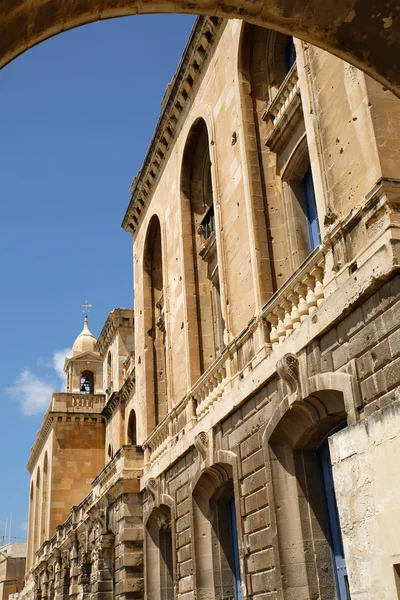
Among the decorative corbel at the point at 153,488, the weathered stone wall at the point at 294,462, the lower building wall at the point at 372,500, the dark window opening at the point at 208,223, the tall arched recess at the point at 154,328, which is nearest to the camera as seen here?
the lower building wall at the point at 372,500

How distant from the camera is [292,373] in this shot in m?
10.0

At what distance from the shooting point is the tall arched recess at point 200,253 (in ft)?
51.9

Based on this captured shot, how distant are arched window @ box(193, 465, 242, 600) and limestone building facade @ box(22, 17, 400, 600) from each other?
1.4 inches

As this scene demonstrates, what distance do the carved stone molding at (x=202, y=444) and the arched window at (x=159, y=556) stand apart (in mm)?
3441

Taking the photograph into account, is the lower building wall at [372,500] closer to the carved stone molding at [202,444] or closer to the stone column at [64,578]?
the carved stone molding at [202,444]

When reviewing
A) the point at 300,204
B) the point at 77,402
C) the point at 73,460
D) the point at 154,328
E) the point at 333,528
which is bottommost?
the point at 333,528

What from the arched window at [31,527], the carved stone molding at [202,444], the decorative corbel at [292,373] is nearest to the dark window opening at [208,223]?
the carved stone molding at [202,444]

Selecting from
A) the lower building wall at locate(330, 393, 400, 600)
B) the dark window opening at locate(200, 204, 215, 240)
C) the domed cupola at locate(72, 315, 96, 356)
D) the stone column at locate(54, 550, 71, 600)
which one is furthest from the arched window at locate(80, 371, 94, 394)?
the lower building wall at locate(330, 393, 400, 600)

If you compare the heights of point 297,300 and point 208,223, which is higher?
point 208,223

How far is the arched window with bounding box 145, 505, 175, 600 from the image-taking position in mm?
16453

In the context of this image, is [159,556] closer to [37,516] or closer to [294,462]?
[294,462]

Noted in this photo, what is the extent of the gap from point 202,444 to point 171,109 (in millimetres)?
8073

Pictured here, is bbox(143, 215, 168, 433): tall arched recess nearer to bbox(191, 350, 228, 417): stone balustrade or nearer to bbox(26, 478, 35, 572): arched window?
bbox(191, 350, 228, 417): stone balustrade

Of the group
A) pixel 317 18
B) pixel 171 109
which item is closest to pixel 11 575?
pixel 171 109
